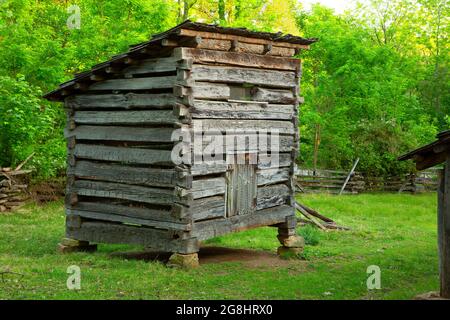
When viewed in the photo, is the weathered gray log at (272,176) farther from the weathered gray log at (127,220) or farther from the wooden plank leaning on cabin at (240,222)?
the weathered gray log at (127,220)

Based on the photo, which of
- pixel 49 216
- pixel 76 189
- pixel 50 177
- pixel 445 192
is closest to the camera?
pixel 445 192

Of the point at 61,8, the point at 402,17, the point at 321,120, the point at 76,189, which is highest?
the point at 402,17

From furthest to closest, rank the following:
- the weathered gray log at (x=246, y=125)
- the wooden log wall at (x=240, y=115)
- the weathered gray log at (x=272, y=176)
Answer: the weathered gray log at (x=272, y=176) → the weathered gray log at (x=246, y=125) → the wooden log wall at (x=240, y=115)

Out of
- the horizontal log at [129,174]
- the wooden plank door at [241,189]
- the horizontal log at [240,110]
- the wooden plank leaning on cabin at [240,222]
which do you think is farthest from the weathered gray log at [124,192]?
the horizontal log at [240,110]

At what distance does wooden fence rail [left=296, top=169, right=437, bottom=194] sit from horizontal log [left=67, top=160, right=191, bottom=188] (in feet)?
53.0

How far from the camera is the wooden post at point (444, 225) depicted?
398 inches

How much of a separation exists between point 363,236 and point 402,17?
29.6 metres

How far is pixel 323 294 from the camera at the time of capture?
11.2 meters

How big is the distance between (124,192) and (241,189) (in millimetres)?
2544

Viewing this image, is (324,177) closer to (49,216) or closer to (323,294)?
(49,216)

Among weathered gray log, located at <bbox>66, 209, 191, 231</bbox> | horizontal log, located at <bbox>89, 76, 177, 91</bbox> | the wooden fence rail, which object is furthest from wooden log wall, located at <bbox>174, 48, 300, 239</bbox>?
the wooden fence rail

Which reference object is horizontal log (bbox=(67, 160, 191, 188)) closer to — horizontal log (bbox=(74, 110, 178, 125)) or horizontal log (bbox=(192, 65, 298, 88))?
horizontal log (bbox=(74, 110, 178, 125))

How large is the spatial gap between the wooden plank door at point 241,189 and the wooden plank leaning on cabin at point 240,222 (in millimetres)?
158
